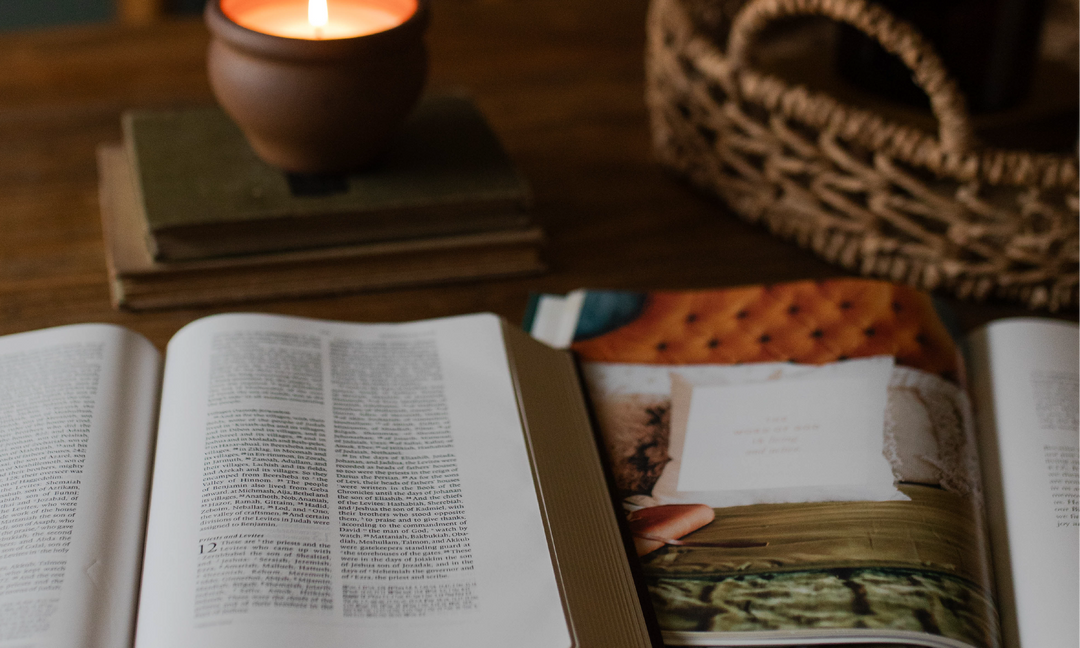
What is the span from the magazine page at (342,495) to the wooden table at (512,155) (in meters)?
0.11

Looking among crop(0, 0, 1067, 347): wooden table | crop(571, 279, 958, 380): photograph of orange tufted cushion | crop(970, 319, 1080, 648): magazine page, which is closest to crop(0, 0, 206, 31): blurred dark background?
crop(0, 0, 1067, 347): wooden table

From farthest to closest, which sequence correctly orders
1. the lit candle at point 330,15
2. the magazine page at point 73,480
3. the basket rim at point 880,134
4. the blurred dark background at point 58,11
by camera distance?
1. the blurred dark background at point 58,11
2. the lit candle at point 330,15
3. the basket rim at point 880,134
4. the magazine page at point 73,480

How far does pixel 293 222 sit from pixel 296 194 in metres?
0.03

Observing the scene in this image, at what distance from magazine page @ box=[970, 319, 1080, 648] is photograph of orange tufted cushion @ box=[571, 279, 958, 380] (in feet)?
0.11

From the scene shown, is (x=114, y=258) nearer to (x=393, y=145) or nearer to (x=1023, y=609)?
(x=393, y=145)

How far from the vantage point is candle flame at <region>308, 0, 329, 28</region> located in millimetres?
617

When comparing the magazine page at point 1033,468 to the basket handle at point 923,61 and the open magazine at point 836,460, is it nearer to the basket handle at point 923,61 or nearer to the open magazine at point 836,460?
the open magazine at point 836,460

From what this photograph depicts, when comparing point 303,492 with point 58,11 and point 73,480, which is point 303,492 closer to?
point 73,480

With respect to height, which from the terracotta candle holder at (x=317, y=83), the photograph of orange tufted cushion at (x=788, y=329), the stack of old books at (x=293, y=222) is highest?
the terracotta candle holder at (x=317, y=83)

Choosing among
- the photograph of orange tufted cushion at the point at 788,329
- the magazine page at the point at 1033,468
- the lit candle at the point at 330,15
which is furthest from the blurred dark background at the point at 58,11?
the magazine page at the point at 1033,468

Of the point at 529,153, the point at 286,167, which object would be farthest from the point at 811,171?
the point at 286,167

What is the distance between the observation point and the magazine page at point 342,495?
396mm

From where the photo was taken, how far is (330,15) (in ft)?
2.26

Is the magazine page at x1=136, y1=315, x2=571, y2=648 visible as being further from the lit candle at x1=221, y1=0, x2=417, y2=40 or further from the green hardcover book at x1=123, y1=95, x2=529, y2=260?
the lit candle at x1=221, y1=0, x2=417, y2=40
